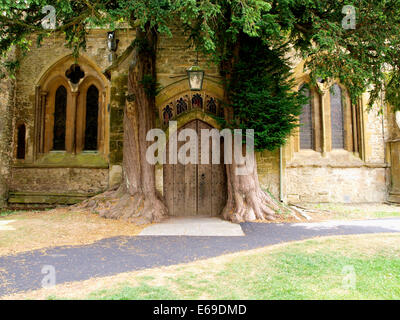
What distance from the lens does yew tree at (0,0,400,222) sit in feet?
18.9

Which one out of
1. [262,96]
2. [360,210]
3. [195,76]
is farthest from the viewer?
[360,210]

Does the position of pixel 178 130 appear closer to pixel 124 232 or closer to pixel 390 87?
pixel 124 232

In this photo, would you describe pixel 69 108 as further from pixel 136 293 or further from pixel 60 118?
pixel 136 293

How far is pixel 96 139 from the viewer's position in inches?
438

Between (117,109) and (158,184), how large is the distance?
3073 millimetres

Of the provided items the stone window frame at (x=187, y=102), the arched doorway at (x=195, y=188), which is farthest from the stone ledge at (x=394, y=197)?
the stone window frame at (x=187, y=102)

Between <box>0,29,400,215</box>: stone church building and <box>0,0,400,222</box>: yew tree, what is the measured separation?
1657 mm

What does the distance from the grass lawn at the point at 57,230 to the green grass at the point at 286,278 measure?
108 inches

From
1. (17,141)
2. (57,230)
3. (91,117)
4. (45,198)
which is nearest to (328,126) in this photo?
(91,117)

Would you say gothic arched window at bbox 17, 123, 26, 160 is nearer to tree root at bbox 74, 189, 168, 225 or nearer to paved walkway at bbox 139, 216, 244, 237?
tree root at bbox 74, 189, 168, 225

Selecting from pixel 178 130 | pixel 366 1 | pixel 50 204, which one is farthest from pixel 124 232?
pixel 366 1

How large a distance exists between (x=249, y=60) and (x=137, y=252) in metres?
5.83

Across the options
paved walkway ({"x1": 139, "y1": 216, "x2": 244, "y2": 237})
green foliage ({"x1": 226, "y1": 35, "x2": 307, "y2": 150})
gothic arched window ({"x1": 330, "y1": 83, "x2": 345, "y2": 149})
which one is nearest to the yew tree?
green foliage ({"x1": 226, "y1": 35, "x2": 307, "y2": 150})

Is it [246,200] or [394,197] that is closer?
[246,200]
